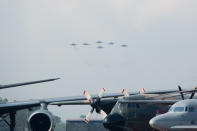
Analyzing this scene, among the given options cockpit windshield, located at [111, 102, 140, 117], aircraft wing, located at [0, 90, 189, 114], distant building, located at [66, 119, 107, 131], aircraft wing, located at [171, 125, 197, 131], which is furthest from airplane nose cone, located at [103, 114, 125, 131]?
distant building, located at [66, 119, 107, 131]

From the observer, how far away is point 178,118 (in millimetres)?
36500

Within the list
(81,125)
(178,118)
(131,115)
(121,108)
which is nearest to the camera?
(178,118)

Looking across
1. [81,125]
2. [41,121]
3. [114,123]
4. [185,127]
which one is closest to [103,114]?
[41,121]

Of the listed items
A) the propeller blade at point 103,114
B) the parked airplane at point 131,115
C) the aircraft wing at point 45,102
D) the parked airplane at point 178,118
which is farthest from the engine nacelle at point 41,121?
the parked airplane at point 178,118

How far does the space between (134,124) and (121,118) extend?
3.02 feet

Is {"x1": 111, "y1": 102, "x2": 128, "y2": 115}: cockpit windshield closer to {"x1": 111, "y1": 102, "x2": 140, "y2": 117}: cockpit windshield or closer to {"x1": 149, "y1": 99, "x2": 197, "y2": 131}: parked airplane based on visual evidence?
{"x1": 111, "y1": 102, "x2": 140, "y2": 117}: cockpit windshield

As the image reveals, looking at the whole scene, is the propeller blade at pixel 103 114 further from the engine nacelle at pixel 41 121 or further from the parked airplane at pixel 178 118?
the parked airplane at pixel 178 118

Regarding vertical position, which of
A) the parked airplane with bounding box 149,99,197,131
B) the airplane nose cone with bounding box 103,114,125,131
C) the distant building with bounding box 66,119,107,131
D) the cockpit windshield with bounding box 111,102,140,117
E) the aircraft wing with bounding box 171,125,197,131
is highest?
the distant building with bounding box 66,119,107,131

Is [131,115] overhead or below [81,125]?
below

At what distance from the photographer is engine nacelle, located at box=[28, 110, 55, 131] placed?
45.3m

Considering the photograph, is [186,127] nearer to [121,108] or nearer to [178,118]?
[178,118]

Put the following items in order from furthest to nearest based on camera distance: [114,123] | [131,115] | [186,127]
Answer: [131,115] → [114,123] → [186,127]

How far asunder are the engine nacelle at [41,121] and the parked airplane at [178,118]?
34.8 ft

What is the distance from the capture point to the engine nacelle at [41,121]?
1783 inches
